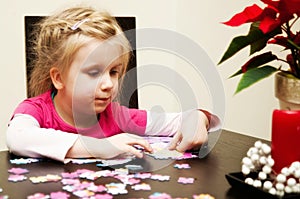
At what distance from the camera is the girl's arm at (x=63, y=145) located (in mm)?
1118

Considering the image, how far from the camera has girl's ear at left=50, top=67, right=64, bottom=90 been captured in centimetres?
144

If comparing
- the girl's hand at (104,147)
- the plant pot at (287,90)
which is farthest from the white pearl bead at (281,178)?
the girl's hand at (104,147)

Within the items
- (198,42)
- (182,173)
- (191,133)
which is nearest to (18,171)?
(182,173)

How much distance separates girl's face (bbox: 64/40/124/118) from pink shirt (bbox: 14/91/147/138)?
0.20 ft

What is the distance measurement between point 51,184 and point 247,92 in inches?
69.3

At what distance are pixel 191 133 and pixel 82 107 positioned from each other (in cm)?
35

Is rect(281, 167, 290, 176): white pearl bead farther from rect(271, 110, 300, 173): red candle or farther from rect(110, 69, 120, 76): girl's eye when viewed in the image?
rect(110, 69, 120, 76): girl's eye

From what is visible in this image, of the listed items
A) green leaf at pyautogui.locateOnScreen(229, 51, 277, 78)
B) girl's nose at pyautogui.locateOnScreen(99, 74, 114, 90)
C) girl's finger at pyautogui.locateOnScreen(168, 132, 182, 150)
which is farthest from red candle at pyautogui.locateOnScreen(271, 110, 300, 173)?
girl's nose at pyautogui.locateOnScreen(99, 74, 114, 90)

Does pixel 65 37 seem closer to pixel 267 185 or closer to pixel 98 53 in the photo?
pixel 98 53

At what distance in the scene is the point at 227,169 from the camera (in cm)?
106

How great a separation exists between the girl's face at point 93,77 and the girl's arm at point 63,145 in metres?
0.19

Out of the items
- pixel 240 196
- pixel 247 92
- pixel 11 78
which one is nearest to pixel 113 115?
pixel 240 196

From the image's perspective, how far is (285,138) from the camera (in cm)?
88

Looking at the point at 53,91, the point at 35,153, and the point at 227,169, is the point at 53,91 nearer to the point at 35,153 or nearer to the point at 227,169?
the point at 35,153
